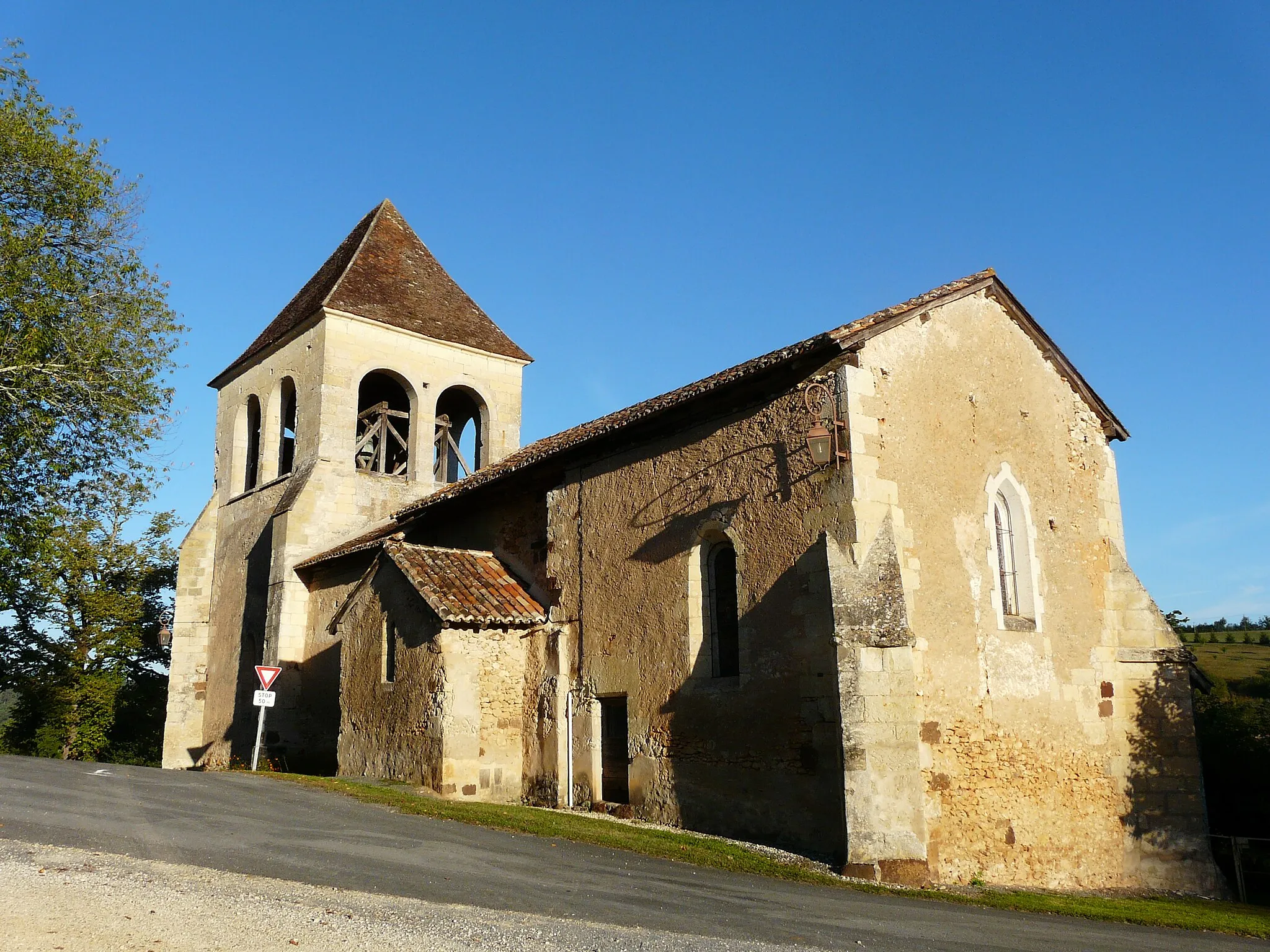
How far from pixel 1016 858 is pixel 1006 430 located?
5.43 m

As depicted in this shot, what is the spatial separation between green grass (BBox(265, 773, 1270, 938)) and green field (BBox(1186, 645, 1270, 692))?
26356 mm

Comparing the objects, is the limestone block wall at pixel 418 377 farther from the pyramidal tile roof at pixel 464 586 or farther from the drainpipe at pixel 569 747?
the drainpipe at pixel 569 747

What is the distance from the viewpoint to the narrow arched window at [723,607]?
501 inches

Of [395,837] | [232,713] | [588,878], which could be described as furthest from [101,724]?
[588,878]

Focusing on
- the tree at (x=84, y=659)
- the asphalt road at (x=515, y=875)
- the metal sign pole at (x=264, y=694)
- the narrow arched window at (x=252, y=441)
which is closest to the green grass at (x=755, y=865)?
the asphalt road at (x=515, y=875)

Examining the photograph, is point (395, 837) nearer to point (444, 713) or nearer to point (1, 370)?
point (444, 713)

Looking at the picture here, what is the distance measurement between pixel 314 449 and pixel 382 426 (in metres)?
2.04

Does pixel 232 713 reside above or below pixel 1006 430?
below

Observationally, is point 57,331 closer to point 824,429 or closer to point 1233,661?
point 824,429

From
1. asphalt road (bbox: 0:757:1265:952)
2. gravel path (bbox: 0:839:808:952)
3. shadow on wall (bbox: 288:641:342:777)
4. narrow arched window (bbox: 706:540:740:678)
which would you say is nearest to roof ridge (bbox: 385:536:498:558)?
shadow on wall (bbox: 288:641:342:777)

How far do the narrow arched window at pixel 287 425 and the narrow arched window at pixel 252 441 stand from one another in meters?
0.78

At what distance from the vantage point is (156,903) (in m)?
6.79

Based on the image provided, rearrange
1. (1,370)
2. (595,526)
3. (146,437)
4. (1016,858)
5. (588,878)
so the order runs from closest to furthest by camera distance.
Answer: (588,878)
(1016,858)
(595,526)
(1,370)
(146,437)

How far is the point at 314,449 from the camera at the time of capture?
71.4 ft
